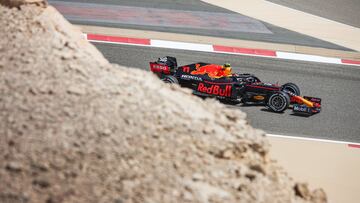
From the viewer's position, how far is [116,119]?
952 centimetres

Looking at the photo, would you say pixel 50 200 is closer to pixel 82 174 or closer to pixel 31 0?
pixel 82 174

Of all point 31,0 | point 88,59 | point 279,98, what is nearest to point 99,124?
point 88,59

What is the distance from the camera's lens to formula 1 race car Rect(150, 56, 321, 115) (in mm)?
18109

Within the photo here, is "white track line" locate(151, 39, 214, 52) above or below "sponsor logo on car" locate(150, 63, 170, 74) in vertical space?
above

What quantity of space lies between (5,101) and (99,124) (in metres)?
1.30

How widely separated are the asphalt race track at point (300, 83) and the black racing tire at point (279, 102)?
153mm

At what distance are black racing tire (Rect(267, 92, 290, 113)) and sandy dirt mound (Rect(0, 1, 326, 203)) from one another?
7.66m

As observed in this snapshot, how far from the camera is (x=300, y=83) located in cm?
2070

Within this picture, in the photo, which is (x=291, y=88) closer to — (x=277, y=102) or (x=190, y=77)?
(x=277, y=102)

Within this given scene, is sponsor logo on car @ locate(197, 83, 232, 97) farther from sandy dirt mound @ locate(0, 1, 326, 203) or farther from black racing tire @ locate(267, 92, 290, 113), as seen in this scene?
sandy dirt mound @ locate(0, 1, 326, 203)

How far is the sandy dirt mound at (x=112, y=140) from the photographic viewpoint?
8727 millimetres

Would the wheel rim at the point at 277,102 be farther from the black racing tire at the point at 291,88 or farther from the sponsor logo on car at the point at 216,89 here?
the sponsor logo on car at the point at 216,89

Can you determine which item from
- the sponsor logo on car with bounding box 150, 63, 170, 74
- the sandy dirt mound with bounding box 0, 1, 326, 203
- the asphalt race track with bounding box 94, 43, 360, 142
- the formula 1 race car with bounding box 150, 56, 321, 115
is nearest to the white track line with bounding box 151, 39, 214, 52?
A: the asphalt race track with bounding box 94, 43, 360, 142

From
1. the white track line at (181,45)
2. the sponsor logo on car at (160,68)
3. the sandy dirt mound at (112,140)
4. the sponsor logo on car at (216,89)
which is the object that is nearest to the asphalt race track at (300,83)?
the white track line at (181,45)
